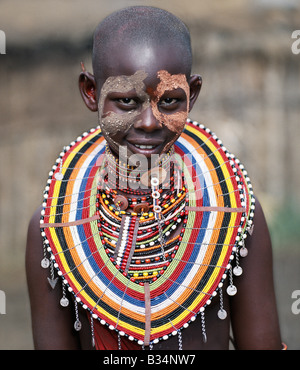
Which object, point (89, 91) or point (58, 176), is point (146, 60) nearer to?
point (89, 91)

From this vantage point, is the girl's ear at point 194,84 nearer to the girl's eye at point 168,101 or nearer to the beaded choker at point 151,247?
the girl's eye at point 168,101

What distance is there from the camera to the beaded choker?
7.65ft

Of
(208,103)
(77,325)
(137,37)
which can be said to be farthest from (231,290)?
(208,103)

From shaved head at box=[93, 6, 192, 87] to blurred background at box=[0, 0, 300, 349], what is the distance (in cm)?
251

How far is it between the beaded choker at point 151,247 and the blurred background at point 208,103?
2.49 metres

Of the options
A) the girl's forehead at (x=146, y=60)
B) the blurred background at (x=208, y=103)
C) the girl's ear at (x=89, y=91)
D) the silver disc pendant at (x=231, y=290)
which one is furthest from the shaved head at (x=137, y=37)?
the blurred background at (x=208, y=103)

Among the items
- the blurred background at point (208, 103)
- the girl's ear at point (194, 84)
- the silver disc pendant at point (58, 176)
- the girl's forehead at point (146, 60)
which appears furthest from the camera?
the blurred background at point (208, 103)

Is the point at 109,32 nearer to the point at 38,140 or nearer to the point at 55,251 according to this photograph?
the point at 55,251

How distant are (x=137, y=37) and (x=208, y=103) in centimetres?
300

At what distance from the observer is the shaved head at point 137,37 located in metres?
2.12

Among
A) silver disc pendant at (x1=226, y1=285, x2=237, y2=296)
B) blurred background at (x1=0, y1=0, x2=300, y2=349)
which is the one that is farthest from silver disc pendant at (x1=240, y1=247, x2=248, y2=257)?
blurred background at (x1=0, y1=0, x2=300, y2=349)

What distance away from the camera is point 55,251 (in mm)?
2398

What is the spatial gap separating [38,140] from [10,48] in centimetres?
72

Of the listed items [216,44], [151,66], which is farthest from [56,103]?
[151,66]
